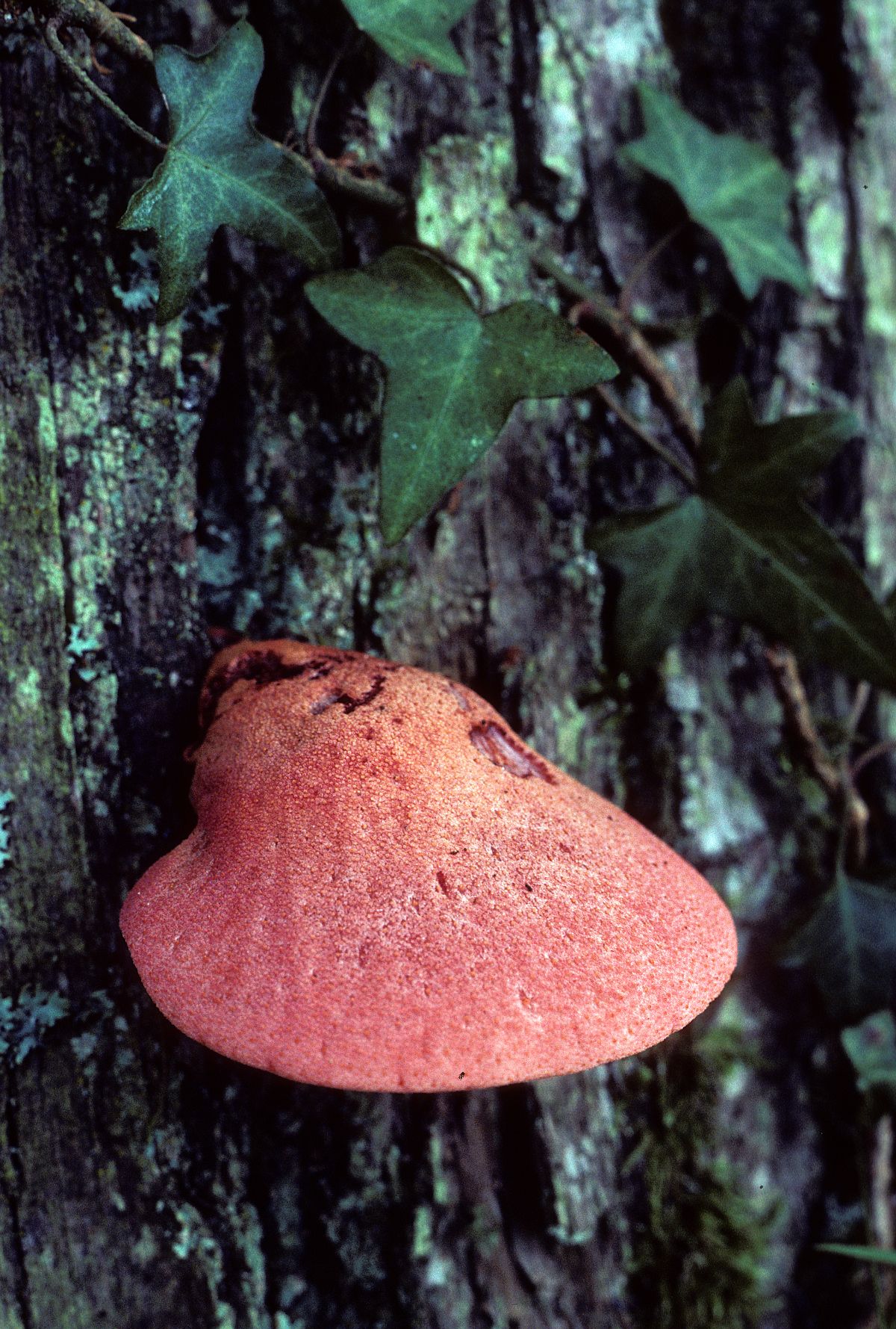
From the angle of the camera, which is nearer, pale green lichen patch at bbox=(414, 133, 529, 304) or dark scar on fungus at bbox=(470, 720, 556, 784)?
dark scar on fungus at bbox=(470, 720, 556, 784)

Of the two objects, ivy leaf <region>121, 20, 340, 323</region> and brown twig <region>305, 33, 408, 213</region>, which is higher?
brown twig <region>305, 33, 408, 213</region>

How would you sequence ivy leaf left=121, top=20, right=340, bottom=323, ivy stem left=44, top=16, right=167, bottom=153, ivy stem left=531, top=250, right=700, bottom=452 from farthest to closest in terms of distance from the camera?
1. ivy stem left=531, top=250, right=700, bottom=452
2. ivy leaf left=121, top=20, right=340, bottom=323
3. ivy stem left=44, top=16, right=167, bottom=153

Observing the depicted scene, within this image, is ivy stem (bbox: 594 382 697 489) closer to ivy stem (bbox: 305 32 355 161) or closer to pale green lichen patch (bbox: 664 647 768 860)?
pale green lichen patch (bbox: 664 647 768 860)

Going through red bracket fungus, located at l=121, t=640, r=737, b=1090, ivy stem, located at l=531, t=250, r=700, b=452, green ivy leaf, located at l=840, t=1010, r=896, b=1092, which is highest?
ivy stem, located at l=531, t=250, r=700, b=452

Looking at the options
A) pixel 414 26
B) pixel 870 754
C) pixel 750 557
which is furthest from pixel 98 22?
pixel 870 754

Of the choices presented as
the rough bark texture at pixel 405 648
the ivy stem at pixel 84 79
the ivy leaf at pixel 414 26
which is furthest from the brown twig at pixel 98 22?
the ivy leaf at pixel 414 26

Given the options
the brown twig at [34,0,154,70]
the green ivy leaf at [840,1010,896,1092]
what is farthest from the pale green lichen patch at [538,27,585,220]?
the green ivy leaf at [840,1010,896,1092]

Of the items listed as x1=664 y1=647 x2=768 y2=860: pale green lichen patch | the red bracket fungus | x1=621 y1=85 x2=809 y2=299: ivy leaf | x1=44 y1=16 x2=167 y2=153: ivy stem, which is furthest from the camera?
x1=664 y1=647 x2=768 y2=860: pale green lichen patch
